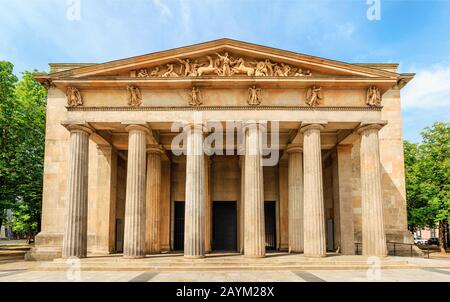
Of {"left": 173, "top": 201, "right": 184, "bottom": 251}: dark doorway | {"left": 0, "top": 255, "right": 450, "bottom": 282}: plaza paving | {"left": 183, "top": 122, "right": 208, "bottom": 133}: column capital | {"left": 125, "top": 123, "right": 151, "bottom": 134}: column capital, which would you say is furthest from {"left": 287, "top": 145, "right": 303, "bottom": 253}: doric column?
{"left": 125, "top": 123, "right": 151, "bottom": 134}: column capital

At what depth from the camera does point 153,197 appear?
88.7ft

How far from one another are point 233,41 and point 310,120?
20.9ft

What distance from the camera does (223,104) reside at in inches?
883

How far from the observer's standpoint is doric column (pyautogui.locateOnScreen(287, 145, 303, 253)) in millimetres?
26047

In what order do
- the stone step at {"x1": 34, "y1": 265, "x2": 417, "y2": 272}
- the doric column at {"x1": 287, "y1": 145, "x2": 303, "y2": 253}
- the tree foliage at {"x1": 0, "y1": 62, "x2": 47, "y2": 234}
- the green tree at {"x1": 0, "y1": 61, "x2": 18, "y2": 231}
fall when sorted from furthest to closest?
the tree foliage at {"x1": 0, "y1": 62, "x2": 47, "y2": 234}, the green tree at {"x1": 0, "y1": 61, "x2": 18, "y2": 231}, the doric column at {"x1": 287, "y1": 145, "x2": 303, "y2": 253}, the stone step at {"x1": 34, "y1": 265, "x2": 417, "y2": 272}

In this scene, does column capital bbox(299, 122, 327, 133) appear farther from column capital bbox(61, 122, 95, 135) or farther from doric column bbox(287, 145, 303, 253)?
column capital bbox(61, 122, 95, 135)

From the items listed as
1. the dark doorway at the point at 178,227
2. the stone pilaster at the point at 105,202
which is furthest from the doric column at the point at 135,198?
the dark doorway at the point at 178,227

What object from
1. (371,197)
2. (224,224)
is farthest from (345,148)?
(224,224)

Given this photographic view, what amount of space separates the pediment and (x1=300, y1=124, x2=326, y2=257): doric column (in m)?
3.52

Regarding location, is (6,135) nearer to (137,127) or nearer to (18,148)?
(18,148)

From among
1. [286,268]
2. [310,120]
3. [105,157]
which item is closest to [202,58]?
[310,120]

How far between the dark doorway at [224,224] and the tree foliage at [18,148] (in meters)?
14.7
